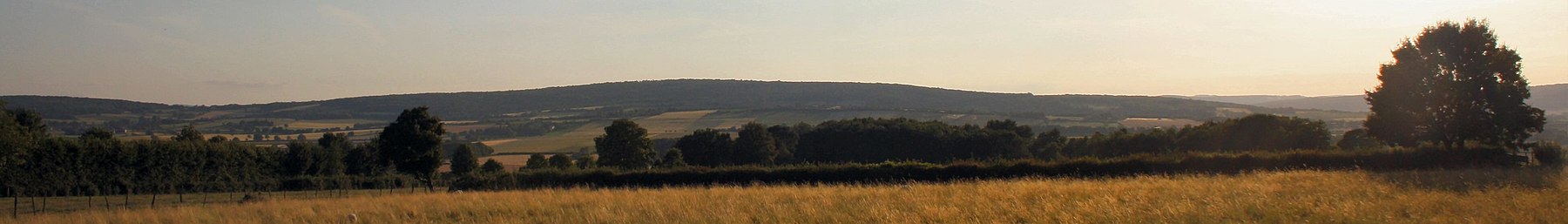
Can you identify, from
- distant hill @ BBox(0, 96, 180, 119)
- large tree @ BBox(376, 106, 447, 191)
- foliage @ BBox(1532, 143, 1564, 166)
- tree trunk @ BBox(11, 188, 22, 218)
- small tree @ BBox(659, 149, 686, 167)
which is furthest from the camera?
distant hill @ BBox(0, 96, 180, 119)

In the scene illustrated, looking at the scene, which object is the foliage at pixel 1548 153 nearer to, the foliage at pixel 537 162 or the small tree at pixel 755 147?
the small tree at pixel 755 147

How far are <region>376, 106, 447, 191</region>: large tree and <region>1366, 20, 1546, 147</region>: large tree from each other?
32353 millimetres

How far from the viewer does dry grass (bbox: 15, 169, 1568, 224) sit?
11500 mm

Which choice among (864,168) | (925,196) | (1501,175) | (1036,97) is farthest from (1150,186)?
(1036,97)

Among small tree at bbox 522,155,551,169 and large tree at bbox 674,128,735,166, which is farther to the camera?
small tree at bbox 522,155,551,169

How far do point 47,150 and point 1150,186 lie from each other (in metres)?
38.2

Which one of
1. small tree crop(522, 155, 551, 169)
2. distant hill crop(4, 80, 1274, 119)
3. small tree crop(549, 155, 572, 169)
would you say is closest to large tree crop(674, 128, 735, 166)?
small tree crop(549, 155, 572, 169)

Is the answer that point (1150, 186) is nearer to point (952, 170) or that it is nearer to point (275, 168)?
point (952, 170)

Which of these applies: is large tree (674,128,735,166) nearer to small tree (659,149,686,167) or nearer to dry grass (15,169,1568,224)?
small tree (659,149,686,167)

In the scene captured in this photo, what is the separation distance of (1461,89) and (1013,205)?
21688mm

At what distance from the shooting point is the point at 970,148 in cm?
5875

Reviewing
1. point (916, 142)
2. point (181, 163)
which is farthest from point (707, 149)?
point (181, 163)

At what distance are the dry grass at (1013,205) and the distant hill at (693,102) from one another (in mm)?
102449

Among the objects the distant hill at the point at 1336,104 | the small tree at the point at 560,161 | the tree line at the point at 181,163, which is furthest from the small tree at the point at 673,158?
the distant hill at the point at 1336,104
